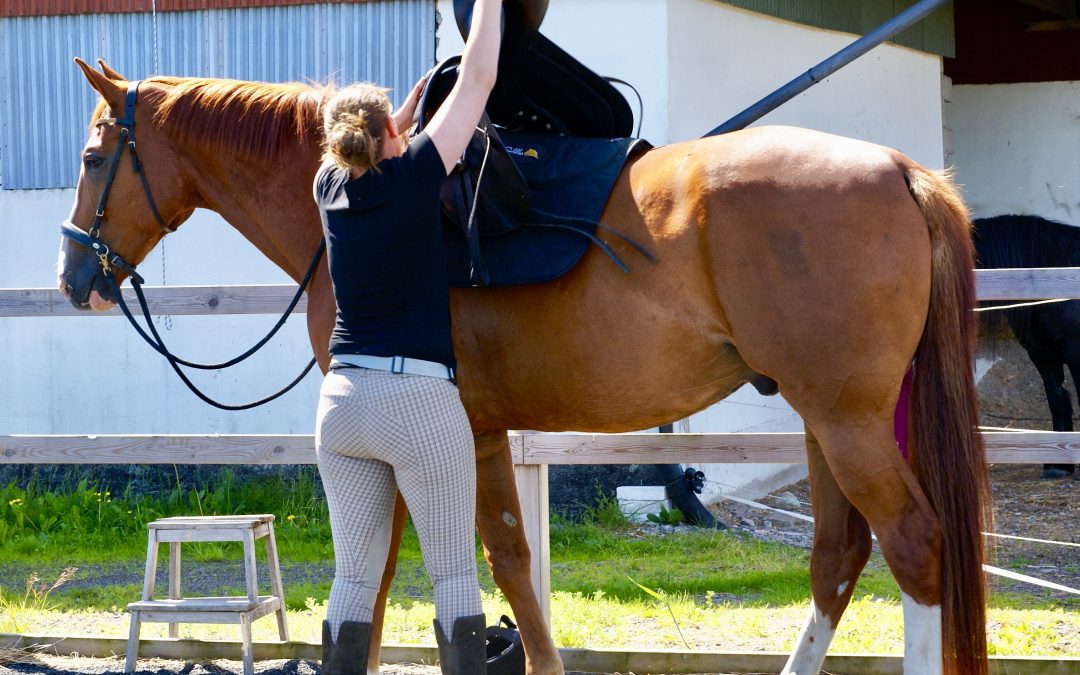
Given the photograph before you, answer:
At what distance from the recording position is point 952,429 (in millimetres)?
2957

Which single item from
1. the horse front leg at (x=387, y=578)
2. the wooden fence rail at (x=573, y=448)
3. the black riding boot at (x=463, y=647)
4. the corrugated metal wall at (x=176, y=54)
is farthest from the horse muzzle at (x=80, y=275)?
the corrugated metal wall at (x=176, y=54)

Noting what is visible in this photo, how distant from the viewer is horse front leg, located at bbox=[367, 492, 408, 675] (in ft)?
11.5

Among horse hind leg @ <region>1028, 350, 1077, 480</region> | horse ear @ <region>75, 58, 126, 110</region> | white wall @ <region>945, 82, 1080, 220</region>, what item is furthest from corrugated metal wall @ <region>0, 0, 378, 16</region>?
white wall @ <region>945, 82, 1080, 220</region>

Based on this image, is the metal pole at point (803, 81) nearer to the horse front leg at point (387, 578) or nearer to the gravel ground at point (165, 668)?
Answer: the horse front leg at point (387, 578)

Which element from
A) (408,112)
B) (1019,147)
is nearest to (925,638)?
(408,112)

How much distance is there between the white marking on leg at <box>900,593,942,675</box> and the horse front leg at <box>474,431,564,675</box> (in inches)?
48.3

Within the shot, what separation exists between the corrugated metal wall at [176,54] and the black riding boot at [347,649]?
505 centimetres

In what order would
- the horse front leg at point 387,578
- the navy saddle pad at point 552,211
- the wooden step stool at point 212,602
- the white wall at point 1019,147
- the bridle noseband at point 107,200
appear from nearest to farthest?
the navy saddle pad at point 552,211, the horse front leg at point 387,578, the bridle noseband at point 107,200, the wooden step stool at point 212,602, the white wall at point 1019,147

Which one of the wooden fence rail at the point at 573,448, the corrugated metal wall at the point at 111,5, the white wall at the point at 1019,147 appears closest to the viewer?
the wooden fence rail at the point at 573,448

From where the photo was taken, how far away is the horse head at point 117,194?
3.71 metres

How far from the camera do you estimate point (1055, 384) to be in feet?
29.4

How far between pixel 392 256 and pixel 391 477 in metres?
0.57

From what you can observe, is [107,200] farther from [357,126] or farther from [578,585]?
[578,585]

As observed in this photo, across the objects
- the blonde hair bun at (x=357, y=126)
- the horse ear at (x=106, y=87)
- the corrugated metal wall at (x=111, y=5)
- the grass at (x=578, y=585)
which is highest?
the corrugated metal wall at (x=111, y=5)
